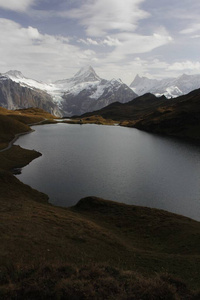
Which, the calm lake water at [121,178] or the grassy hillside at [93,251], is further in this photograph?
the calm lake water at [121,178]

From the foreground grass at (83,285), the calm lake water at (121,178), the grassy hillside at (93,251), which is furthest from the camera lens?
the calm lake water at (121,178)

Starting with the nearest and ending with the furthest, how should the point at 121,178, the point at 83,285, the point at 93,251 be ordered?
the point at 83,285, the point at 93,251, the point at 121,178

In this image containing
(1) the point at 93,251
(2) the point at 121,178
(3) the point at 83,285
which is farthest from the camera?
(2) the point at 121,178

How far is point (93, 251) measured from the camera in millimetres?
30188

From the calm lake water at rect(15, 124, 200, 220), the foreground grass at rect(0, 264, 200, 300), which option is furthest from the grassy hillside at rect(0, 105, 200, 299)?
the calm lake water at rect(15, 124, 200, 220)

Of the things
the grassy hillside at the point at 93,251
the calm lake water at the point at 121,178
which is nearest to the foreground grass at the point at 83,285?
the grassy hillside at the point at 93,251

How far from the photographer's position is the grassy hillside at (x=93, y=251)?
60.0 ft

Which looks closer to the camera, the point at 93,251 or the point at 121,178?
the point at 93,251

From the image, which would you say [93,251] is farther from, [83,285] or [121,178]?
[121,178]

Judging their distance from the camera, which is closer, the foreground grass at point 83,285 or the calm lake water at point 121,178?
the foreground grass at point 83,285

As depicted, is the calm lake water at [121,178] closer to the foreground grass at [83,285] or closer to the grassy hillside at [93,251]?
the grassy hillside at [93,251]

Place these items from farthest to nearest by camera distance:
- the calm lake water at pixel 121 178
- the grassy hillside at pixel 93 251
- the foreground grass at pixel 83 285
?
the calm lake water at pixel 121 178 → the grassy hillside at pixel 93 251 → the foreground grass at pixel 83 285

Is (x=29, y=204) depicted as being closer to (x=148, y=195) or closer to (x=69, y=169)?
(x=148, y=195)

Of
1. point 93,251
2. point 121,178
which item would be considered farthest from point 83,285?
point 121,178
